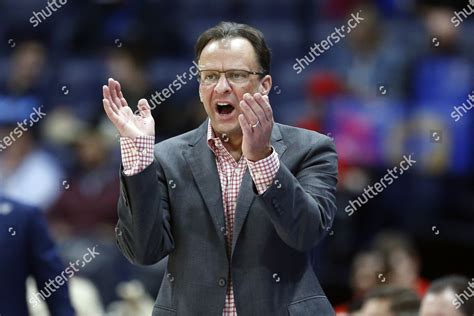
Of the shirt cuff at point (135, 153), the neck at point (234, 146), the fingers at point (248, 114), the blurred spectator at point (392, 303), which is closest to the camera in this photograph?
the fingers at point (248, 114)

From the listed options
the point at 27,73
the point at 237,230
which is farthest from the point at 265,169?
the point at 27,73

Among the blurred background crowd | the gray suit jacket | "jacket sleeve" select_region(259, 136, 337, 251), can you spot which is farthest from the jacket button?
the blurred background crowd

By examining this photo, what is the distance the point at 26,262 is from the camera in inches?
193

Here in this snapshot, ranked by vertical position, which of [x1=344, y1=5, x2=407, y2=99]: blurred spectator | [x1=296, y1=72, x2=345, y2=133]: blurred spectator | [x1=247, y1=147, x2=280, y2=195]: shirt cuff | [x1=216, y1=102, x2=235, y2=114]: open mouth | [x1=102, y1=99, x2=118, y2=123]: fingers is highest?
[x1=216, y1=102, x2=235, y2=114]: open mouth

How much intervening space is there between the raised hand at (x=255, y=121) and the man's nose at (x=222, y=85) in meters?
0.23

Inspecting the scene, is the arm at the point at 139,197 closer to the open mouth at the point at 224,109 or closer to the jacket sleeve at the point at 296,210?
the open mouth at the point at 224,109

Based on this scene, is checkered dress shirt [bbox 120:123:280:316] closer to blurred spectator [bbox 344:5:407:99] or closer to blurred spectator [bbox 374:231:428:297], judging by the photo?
blurred spectator [bbox 374:231:428:297]

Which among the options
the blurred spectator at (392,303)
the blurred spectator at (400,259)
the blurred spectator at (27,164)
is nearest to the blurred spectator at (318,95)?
the blurred spectator at (400,259)

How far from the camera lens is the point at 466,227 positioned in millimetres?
8508

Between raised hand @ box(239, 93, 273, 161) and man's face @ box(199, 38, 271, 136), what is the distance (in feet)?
0.75

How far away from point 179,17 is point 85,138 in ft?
5.54

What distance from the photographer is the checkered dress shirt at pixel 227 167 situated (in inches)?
130

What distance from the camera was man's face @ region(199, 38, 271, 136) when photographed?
Answer: 3494mm

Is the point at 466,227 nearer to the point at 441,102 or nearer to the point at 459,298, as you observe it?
the point at 441,102
